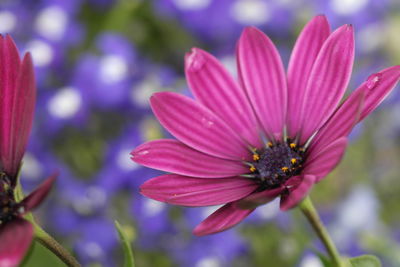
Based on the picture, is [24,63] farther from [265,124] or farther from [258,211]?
[258,211]

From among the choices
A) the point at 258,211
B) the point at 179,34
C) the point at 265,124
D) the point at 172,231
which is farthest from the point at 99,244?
the point at 179,34

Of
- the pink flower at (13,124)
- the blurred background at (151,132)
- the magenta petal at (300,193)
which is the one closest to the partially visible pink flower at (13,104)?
the pink flower at (13,124)

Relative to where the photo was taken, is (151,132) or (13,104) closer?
(13,104)

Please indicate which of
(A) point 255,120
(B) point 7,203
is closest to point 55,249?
(B) point 7,203

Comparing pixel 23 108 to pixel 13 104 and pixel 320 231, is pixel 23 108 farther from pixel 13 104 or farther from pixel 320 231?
pixel 320 231

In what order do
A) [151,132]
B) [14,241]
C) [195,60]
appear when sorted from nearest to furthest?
[14,241]
[195,60]
[151,132]

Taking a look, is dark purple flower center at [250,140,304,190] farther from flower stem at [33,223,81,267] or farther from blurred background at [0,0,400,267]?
blurred background at [0,0,400,267]
